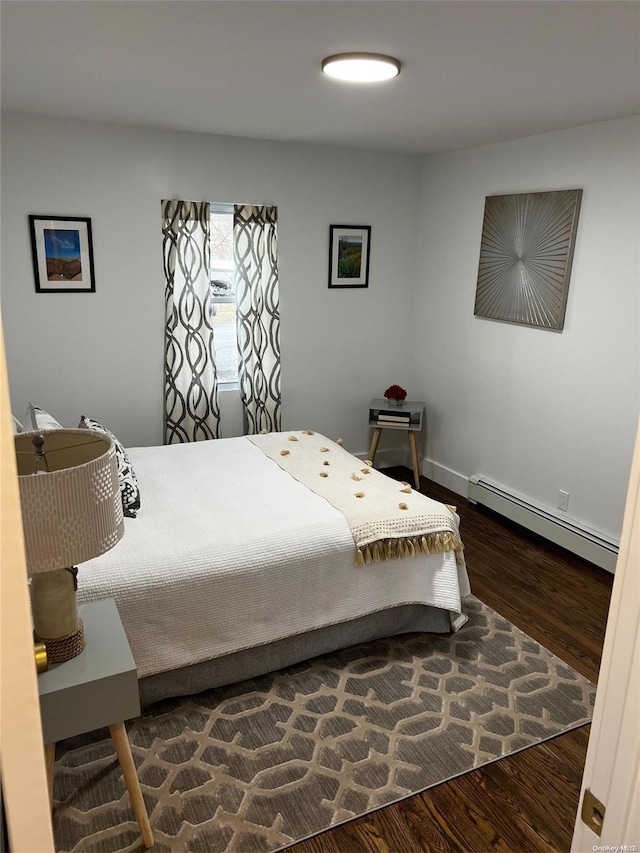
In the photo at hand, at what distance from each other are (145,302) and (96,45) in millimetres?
1986

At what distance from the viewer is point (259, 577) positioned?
8.23 ft

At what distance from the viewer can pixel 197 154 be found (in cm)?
401

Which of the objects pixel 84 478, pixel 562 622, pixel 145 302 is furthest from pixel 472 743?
pixel 145 302

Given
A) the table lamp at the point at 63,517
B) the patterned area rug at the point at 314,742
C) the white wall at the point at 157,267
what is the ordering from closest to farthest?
the table lamp at the point at 63,517
the patterned area rug at the point at 314,742
the white wall at the point at 157,267

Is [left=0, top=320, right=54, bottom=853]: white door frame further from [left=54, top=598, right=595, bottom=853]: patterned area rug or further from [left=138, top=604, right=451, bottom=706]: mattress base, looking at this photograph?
[left=138, top=604, right=451, bottom=706]: mattress base

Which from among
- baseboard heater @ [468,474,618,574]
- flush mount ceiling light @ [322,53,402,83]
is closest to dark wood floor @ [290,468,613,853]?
baseboard heater @ [468,474,618,574]

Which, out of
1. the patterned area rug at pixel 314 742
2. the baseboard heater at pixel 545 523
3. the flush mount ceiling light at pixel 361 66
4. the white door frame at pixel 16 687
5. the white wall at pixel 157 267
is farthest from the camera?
the white wall at pixel 157 267

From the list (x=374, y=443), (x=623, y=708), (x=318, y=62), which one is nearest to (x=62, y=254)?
(x=318, y=62)

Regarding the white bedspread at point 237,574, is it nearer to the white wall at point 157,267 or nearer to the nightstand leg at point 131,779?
the nightstand leg at point 131,779

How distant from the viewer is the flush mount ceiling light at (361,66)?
7.43 ft

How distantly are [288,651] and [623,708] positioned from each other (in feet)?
6.44

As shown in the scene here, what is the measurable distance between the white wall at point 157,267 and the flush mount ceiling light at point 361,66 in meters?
1.85

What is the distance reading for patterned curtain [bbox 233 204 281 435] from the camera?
4305 mm

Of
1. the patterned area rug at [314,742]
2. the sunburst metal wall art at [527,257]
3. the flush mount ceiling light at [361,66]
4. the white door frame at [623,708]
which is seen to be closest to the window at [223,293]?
the sunburst metal wall art at [527,257]
